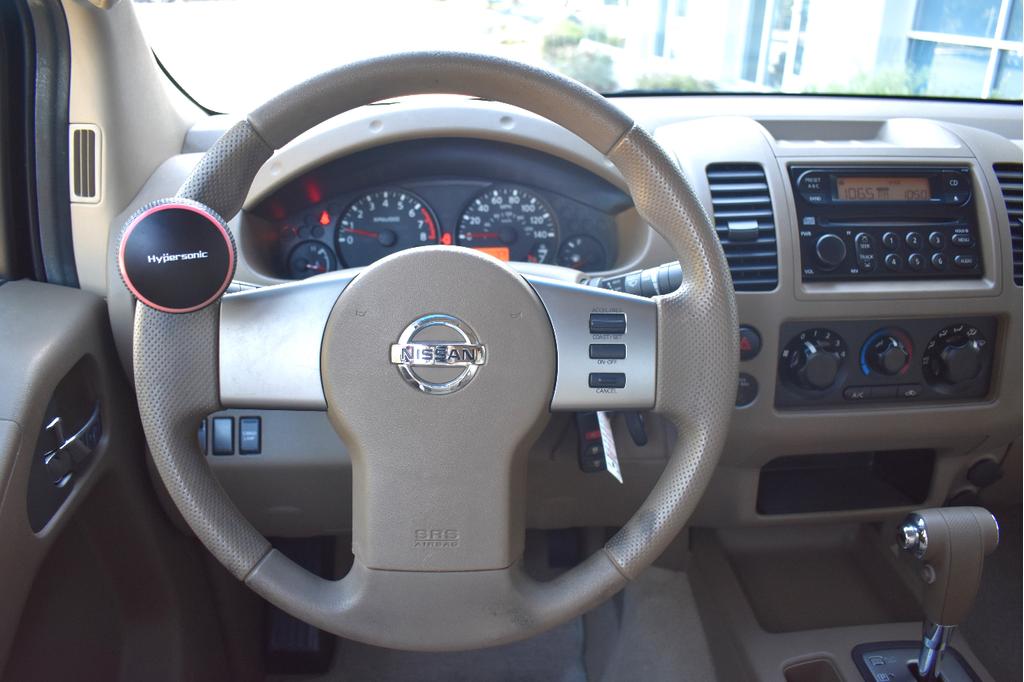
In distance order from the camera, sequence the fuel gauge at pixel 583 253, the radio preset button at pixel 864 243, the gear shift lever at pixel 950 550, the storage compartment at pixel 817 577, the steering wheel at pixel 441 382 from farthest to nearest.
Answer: the storage compartment at pixel 817 577
the fuel gauge at pixel 583 253
the radio preset button at pixel 864 243
the gear shift lever at pixel 950 550
the steering wheel at pixel 441 382

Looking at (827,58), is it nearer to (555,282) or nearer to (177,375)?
(555,282)

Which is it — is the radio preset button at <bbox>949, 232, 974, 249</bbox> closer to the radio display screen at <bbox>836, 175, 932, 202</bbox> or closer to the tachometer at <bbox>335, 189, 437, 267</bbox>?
the radio display screen at <bbox>836, 175, 932, 202</bbox>

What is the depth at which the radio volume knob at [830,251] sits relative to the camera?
145cm

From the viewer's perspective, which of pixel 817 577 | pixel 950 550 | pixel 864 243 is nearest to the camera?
pixel 950 550

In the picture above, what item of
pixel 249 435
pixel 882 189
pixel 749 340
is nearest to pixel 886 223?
pixel 882 189

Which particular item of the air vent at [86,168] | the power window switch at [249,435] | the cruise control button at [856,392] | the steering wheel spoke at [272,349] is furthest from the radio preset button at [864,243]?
the air vent at [86,168]

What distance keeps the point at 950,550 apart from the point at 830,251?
0.51m

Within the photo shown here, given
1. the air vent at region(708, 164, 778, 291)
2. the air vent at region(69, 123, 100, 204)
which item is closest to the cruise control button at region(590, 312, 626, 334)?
the air vent at region(708, 164, 778, 291)

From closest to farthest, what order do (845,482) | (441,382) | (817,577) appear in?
(441,382), (845,482), (817,577)

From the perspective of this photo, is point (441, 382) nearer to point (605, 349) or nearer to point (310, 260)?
point (605, 349)

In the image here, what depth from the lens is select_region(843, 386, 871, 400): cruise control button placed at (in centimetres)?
149

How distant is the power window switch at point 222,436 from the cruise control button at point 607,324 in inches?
26.3

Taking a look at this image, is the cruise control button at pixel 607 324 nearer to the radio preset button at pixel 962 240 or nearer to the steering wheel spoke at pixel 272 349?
the steering wheel spoke at pixel 272 349

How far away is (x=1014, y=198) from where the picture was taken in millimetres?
1535
